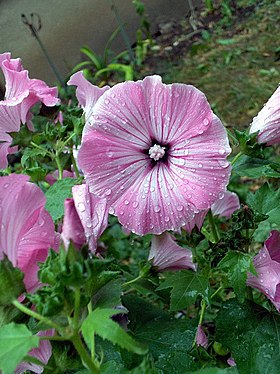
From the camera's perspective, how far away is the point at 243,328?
820 millimetres

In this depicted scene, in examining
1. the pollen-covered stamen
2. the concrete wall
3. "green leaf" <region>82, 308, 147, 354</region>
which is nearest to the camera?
"green leaf" <region>82, 308, 147, 354</region>

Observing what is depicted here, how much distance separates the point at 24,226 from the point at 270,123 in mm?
325

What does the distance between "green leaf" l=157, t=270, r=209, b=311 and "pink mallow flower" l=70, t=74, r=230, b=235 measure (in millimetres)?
109

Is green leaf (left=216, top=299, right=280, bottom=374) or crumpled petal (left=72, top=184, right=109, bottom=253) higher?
crumpled petal (left=72, top=184, right=109, bottom=253)

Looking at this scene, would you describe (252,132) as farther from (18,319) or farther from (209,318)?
(209,318)

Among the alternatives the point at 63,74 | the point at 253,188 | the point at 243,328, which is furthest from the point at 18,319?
the point at 63,74

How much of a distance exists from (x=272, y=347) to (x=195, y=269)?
0.44ft

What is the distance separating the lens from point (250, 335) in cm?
82

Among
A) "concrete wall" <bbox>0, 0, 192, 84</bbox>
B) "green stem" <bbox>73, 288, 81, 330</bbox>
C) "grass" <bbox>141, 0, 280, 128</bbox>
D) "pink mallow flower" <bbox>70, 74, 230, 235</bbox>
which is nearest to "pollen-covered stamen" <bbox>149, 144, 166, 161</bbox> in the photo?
"pink mallow flower" <bbox>70, 74, 230, 235</bbox>

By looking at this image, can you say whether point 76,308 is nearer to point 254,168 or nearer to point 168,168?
point 168,168

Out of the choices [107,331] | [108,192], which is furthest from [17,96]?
[107,331]

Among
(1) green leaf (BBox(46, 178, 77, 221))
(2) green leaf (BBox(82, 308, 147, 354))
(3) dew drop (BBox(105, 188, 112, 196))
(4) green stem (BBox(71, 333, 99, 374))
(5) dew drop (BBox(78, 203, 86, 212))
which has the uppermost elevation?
(5) dew drop (BBox(78, 203, 86, 212))

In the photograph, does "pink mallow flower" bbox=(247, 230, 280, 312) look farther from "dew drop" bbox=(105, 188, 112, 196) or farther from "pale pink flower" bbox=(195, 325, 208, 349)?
"dew drop" bbox=(105, 188, 112, 196)

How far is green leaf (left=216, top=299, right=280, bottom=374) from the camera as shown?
2.54 ft
